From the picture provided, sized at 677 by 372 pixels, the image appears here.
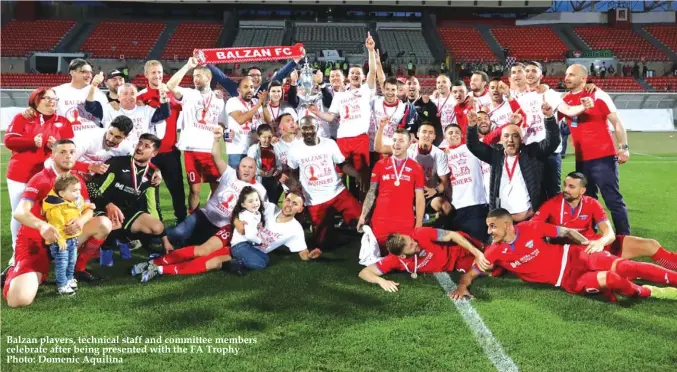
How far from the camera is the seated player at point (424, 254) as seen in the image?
199 inches

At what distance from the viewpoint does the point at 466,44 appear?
39.3 m

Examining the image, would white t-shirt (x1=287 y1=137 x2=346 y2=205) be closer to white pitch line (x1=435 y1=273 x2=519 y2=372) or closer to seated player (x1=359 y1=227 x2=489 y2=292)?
seated player (x1=359 y1=227 x2=489 y2=292)

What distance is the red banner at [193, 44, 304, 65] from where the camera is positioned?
733 cm

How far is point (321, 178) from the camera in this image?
661cm

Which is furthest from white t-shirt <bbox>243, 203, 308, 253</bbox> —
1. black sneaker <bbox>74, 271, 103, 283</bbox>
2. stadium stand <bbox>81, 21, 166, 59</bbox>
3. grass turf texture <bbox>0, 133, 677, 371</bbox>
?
stadium stand <bbox>81, 21, 166, 59</bbox>

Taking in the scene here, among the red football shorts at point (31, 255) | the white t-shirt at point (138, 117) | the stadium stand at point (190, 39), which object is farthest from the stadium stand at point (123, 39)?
the red football shorts at point (31, 255)

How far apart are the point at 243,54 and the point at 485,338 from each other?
581cm

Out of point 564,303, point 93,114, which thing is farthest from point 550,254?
point 93,114

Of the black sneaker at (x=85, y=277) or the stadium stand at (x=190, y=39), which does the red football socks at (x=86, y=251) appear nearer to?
the black sneaker at (x=85, y=277)

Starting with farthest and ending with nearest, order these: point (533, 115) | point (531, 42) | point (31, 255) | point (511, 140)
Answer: point (531, 42) < point (533, 115) < point (511, 140) < point (31, 255)

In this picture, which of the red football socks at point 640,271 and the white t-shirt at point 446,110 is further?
the white t-shirt at point 446,110

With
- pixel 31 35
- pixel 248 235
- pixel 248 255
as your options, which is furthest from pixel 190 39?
pixel 248 255

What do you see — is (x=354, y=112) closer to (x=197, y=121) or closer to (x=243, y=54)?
(x=243, y=54)

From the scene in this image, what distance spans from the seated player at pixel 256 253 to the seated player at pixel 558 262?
195 centimetres
